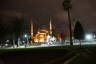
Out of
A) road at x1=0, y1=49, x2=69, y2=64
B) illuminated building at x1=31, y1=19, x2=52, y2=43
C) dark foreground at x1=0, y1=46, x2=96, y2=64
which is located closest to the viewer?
dark foreground at x1=0, y1=46, x2=96, y2=64

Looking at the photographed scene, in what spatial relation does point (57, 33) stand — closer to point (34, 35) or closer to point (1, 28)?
point (34, 35)

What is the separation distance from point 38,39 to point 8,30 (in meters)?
74.0

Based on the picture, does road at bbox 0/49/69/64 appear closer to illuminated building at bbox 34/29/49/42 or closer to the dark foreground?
the dark foreground

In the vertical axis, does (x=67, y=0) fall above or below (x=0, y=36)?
above

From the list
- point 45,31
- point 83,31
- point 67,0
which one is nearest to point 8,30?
point 67,0

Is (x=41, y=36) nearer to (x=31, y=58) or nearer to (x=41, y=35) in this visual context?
(x=41, y=35)

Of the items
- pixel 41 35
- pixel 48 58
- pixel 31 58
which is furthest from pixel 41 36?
pixel 48 58

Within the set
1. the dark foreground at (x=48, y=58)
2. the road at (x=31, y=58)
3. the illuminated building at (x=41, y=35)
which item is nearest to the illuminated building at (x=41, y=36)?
the illuminated building at (x=41, y=35)

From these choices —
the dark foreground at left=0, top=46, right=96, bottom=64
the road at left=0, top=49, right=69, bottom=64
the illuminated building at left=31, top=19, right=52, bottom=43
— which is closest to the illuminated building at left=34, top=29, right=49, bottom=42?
the illuminated building at left=31, top=19, right=52, bottom=43

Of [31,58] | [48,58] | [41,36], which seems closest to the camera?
[48,58]

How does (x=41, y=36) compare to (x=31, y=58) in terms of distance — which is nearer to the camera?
(x=31, y=58)

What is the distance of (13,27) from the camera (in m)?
106

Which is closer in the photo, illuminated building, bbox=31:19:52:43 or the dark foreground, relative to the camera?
the dark foreground

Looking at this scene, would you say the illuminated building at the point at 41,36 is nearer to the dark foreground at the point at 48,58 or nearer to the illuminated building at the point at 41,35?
the illuminated building at the point at 41,35
